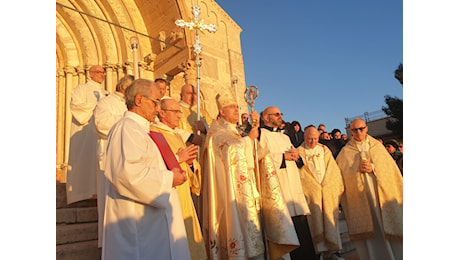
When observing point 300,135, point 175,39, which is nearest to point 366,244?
point 300,135

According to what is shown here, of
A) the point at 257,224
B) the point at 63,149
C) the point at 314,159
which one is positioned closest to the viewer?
the point at 257,224

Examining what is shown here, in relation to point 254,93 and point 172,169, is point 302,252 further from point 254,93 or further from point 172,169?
point 172,169

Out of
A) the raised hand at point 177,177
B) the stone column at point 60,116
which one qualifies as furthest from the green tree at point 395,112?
the raised hand at point 177,177

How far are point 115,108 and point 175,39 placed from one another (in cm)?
459

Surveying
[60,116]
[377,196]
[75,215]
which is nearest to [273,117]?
[377,196]

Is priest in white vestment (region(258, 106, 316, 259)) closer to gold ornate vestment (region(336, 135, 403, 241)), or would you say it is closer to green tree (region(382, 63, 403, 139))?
gold ornate vestment (region(336, 135, 403, 241))

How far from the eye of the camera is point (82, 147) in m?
4.98

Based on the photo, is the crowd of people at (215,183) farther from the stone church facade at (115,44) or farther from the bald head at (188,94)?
the stone church facade at (115,44)

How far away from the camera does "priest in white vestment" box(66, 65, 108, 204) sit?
4.70 meters

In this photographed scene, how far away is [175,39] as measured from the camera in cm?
848

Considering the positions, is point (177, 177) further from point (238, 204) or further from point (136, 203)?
point (238, 204)

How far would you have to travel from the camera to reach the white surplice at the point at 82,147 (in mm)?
4699

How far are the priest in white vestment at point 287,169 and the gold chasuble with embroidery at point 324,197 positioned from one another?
0.87 ft

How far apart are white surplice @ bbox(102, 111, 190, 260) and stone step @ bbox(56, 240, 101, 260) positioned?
1245mm
